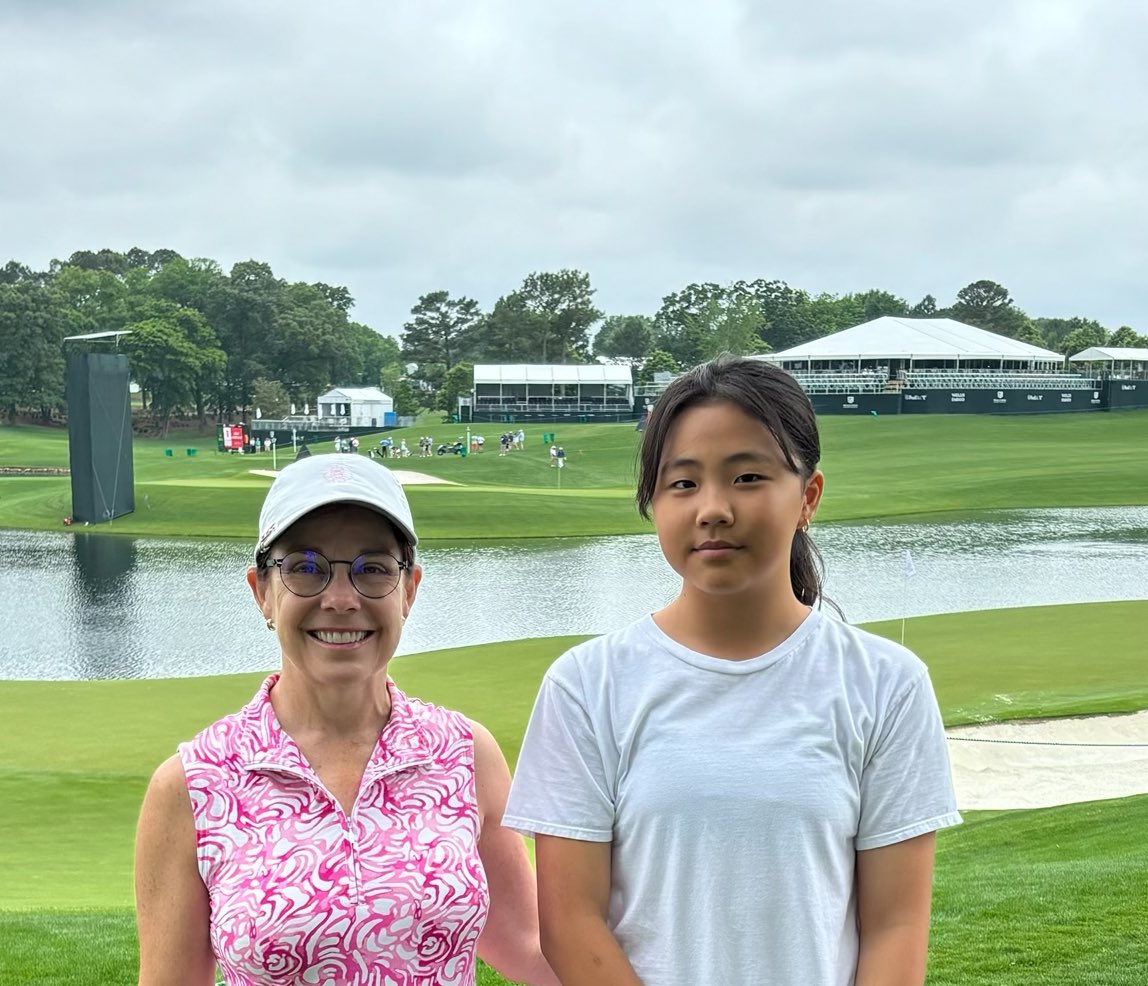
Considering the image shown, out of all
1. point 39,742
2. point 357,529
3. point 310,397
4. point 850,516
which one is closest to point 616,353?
point 310,397

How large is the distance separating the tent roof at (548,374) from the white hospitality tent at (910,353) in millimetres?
9192

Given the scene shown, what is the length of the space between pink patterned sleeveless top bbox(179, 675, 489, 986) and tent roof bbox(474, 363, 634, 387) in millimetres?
71933

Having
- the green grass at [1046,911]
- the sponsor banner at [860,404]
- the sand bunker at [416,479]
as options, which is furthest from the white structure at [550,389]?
the green grass at [1046,911]

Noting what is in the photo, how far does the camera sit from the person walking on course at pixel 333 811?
2270 millimetres

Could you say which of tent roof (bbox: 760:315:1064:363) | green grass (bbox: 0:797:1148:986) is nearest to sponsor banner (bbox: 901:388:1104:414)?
tent roof (bbox: 760:315:1064:363)

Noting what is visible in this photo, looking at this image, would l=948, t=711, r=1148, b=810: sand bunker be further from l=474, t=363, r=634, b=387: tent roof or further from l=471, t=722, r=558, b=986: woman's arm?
l=474, t=363, r=634, b=387: tent roof

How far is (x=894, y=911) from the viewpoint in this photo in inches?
90.7

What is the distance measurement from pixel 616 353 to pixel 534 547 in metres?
89.5

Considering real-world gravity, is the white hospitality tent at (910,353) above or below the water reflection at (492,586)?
above

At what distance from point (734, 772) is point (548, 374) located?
241ft

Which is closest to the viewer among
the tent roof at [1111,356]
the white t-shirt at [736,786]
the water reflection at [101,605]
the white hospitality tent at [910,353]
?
the white t-shirt at [736,786]

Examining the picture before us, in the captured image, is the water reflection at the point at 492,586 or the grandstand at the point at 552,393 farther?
the grandstand at the point at 552,393

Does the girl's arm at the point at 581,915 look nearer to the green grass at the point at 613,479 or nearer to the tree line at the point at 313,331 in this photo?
the green grass at the point at 613,479

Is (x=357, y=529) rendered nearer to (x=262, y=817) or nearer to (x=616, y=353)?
(x=262, y=817)
